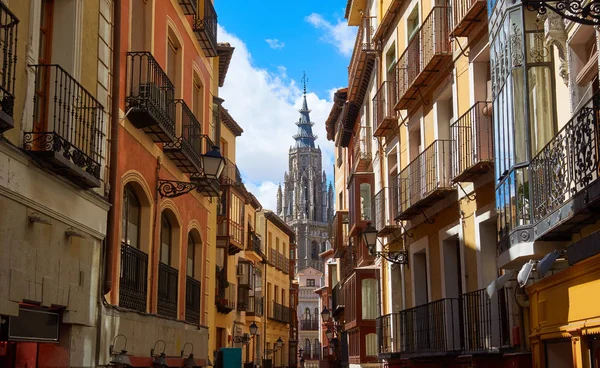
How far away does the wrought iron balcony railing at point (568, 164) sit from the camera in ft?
26.9

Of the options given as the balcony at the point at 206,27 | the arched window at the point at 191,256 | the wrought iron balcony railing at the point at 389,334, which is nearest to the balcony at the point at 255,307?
the wrought iron balcony railing at the point at 389,334

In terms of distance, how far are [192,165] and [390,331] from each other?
6.37m

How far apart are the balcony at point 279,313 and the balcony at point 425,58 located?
31248 mm

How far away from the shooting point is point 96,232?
11.7m

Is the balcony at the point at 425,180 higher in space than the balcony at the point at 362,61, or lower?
lower

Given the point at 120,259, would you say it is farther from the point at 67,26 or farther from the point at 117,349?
the point at 67,26

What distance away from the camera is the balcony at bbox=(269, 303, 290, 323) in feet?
161

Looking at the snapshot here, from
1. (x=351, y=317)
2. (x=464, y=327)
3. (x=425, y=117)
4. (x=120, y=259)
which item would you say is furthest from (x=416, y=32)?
(x=351, y=317)

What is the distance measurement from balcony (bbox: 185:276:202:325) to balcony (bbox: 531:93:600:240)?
9087mm

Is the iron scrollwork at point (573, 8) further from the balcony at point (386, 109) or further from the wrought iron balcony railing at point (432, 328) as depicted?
the balcony at point (386, 109)

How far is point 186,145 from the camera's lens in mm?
15984

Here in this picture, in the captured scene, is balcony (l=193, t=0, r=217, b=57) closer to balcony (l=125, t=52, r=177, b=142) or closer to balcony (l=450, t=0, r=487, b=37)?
balcony (l=125, t=52, r=177, b=142)

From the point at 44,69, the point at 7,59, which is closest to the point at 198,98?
the point at 44,69

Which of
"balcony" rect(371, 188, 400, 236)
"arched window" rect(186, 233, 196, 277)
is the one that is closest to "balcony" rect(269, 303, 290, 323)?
"balcony" rect(371, 188, 400, 236)
